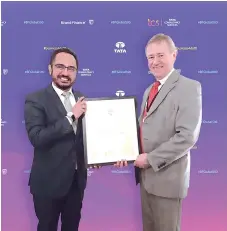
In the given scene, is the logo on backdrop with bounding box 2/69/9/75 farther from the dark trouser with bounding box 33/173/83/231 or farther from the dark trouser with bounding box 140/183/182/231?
the dark trouser with bounding box 140/183/182/231

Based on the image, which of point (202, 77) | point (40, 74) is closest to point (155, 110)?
point (202, 77)

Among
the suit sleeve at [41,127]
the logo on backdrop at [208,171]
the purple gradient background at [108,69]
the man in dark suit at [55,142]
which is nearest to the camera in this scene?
the suit sleeve at [41,127]

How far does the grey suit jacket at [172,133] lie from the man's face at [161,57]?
7 centimetres

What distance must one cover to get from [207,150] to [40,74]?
1657mm

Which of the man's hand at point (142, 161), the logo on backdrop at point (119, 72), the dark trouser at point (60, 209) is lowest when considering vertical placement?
the dark trouser at point (60, 209)

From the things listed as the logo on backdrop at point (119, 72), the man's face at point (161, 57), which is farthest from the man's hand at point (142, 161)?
the logo on backdrop at point (119, 72)

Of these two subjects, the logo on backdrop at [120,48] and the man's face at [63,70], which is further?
the logo on backdrop at [120,48]

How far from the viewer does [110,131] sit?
2.49 meters

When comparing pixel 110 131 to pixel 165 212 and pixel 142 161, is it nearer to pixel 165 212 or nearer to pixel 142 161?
pixel 142 161

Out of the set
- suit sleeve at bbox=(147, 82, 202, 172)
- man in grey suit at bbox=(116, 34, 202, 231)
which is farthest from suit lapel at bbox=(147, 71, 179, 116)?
suit sleeve at bbox=(147, 82, 202, 172)

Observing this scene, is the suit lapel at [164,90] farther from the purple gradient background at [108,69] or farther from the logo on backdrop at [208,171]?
the logo on backdrop at [208,171]

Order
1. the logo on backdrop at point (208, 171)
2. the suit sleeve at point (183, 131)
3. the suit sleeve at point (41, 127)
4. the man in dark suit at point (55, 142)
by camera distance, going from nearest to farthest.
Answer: the suit sleeve at point (183, 131)
the suit sleeve at point (41, 127)
the man in dark suit at point (55, 142)
the logo on backdrop at point (208, 171)

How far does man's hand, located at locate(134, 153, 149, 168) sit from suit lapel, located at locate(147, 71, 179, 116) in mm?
276

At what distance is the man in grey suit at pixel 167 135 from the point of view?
87.3 inches
